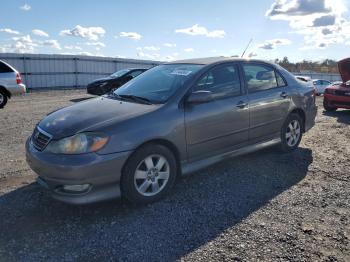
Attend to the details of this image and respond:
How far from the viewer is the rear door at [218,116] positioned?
4.72 metres

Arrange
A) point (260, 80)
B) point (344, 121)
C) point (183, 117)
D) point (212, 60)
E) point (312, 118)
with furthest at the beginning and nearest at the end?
point (344, 121) → point (312, 118) → point (260, 80) → point (212, 60) → point (183, 117)

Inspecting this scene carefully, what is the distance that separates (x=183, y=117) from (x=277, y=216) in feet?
5.01

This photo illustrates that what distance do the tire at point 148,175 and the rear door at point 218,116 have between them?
1.26ft

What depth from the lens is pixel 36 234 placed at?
366 cm

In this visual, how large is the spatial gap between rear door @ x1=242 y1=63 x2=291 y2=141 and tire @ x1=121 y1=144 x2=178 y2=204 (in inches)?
64.8

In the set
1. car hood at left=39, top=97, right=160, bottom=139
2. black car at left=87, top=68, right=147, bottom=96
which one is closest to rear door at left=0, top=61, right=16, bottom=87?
black car at left=87, top=68, right=147, bottom=96

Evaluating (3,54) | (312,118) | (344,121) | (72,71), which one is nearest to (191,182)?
(312,118)

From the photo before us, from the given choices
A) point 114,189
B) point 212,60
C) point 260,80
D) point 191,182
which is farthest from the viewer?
point 260,80

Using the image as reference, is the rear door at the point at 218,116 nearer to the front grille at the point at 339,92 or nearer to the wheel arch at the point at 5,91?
the front grille at the point at 339,92

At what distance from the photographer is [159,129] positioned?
14.1ft

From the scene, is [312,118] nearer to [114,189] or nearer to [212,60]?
[212,60]

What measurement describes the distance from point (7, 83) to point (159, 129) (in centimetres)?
1031

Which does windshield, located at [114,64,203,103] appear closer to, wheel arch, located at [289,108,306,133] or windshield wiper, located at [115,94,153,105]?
windshield wiper, located at [115,94,153,105]

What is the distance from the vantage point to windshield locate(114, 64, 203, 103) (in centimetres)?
479
